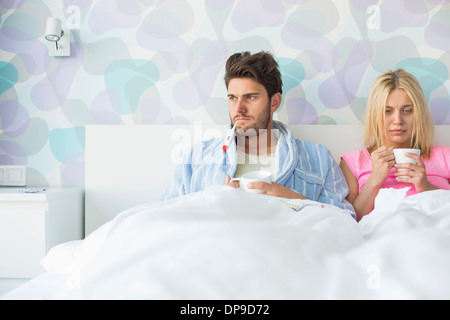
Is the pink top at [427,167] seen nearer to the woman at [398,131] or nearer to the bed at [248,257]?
the woman at [398,131]

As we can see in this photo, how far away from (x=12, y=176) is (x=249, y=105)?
3.71ft

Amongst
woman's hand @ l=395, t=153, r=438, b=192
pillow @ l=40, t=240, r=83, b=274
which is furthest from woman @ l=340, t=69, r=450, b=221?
pillow @ l=40, t=240, r=83, b=274

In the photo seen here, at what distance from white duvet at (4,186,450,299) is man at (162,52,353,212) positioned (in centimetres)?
59

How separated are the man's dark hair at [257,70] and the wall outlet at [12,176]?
3.40 ft

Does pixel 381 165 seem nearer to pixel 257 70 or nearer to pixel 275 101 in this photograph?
pixel 275 101

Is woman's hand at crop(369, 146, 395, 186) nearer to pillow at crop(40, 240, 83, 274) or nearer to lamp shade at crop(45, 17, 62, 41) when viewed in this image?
pillow at crop(40, 240, 83, 274)

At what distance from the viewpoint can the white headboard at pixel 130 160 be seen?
1.44m

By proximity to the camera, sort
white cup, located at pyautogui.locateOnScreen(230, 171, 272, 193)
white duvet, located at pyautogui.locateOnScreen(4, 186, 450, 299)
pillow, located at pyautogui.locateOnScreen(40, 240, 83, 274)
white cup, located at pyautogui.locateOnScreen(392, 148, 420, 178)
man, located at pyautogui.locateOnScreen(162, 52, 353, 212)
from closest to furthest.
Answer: white duvet, located at pyautogui.locateOnScreen(4, 186, 450, 299), pillow, located at pyautogui.locateOnScreen(40, 240, 83, 274), white cup, located at pyautogui.locateOnScreen(230, 171, 272, 193), white cup, located at pyautogui.locateOnScreen(392, 148, 420, 178), man, located at pyautogui.locateOnScreen(162, 52, 353, 212)

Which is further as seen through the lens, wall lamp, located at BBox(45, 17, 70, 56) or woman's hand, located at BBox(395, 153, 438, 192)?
wall lamp, located at BBox(45, 17, 70, 56)

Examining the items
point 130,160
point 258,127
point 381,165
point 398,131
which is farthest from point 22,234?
point 398,131

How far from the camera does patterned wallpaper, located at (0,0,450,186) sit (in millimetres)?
1521

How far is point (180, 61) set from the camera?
61.2 inches
